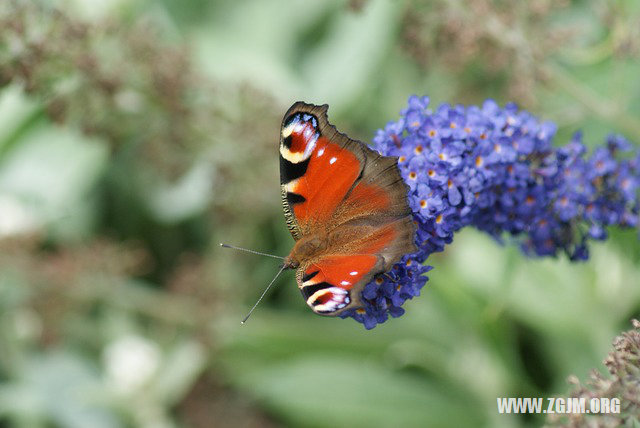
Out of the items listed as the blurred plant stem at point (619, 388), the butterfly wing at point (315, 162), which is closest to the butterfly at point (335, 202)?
the butterfly wing at point (315, 162)

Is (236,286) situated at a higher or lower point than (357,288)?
higher

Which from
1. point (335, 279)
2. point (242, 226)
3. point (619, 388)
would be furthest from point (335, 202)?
point (242, 226)

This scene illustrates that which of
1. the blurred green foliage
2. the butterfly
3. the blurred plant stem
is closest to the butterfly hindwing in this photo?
the butterfly

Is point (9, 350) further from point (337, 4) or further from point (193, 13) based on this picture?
point (337, 4)

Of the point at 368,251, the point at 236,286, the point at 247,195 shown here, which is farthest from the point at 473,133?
the point at 236,286

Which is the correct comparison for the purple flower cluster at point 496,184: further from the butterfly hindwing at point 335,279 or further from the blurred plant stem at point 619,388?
the blurred plant stem at point 619,388

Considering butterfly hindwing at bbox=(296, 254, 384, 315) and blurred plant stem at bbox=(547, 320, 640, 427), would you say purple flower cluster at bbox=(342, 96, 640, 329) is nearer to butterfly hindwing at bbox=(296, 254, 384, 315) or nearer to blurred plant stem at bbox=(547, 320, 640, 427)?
butterfly hindwing at bbox=(296, 254, 384, 315)

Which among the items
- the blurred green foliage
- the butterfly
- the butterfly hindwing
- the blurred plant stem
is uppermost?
the blurred green foliage
